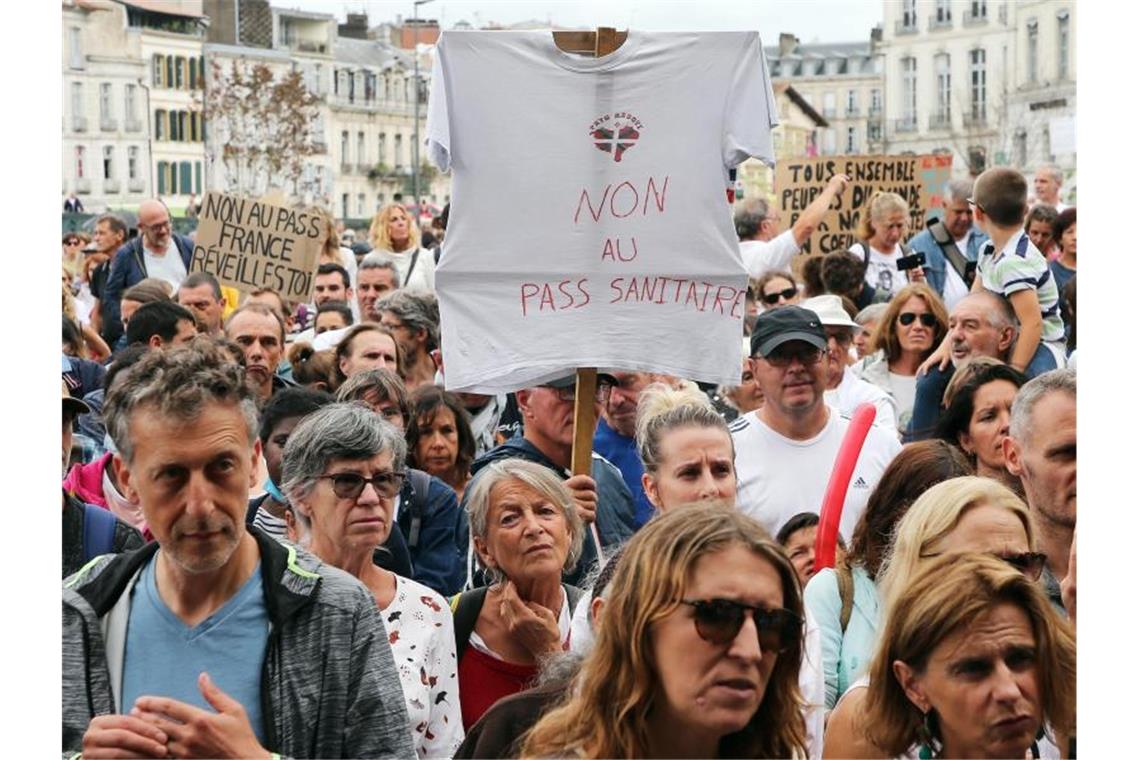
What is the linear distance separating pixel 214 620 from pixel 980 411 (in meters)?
3.49

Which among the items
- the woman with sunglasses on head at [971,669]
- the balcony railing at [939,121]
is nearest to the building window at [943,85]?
the balcony railing at [939,121]

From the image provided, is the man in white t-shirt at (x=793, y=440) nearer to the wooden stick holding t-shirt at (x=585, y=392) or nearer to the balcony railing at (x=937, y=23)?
the wooden stick holding t-shirt at (x=585, y=392)

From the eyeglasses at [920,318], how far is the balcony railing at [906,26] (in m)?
76.8

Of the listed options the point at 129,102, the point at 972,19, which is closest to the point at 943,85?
the point at 972,19

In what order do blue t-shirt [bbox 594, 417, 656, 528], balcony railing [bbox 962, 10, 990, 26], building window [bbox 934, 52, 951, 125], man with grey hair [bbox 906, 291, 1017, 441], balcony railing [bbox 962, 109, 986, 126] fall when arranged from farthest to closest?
balcony railing [bbox 962, 10, 990, 26] < building window [bbox 934, 52, 951, 125] < balcony railing [bbox 962, 109, 986, 126] < man with grey hair [bbox 906, 291, 1017, 441] < blue t-shirt [bbox 594, 417, 656, 528]

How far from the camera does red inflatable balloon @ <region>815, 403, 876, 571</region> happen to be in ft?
18.6

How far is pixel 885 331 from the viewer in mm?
9102

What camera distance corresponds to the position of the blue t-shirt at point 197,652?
3.82m

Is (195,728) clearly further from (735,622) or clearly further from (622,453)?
(622,453)

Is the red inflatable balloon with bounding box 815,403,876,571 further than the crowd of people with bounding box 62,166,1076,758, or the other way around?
the red inflatable balloon with bounding box 815,403,876,571

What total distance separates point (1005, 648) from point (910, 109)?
86.1m

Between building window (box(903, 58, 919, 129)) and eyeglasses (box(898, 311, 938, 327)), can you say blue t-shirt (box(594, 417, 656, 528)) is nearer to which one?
eyeglasses (box(898, 311, 938, 327))

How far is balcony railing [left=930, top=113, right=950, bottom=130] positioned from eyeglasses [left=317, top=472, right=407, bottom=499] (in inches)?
3124

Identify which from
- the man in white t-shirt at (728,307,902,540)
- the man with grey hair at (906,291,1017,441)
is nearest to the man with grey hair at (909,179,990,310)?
the man with grey hair at (906,291,1017,441)
